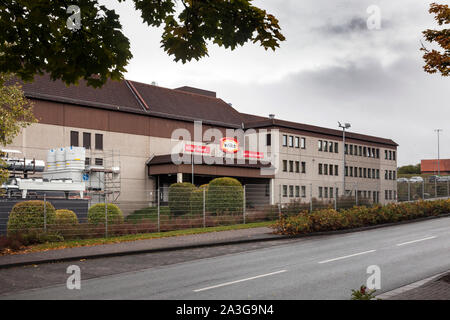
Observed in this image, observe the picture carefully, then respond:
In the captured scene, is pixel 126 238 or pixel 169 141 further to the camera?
pixel 169 141

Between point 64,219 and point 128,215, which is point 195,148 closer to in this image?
point 128,215

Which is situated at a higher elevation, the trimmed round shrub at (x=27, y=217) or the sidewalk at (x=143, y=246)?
the trimmed round shrub at (x=27, y=217)

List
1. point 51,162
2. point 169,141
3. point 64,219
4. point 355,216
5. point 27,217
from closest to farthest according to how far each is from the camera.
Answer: point 27,217 < point 64,219 < point 355,216 < point 51,162 < point 169,141

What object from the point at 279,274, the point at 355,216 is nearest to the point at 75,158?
the point at 355,216

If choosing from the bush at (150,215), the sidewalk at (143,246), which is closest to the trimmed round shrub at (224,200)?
the bush at (150,215)

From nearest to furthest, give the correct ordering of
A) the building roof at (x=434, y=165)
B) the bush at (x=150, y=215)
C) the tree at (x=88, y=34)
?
1. the tree at (x=88, y=34)
2. the bush at (x=150, y=215)
3. the building roof at (x=434, y=165)

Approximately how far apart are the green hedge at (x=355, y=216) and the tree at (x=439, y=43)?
11740 mm

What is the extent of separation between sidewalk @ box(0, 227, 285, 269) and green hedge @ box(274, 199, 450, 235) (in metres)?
1.05

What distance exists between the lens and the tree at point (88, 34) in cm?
768

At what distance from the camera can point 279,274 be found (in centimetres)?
1173

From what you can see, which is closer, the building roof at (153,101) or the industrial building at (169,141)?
the industrial building at (169,141)

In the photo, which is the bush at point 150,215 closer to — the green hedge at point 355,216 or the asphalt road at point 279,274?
the green hedge at point 355,216

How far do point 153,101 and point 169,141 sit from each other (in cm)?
A: 473

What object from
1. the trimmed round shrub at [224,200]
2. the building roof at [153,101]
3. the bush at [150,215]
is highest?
the building roof at [153,101]
